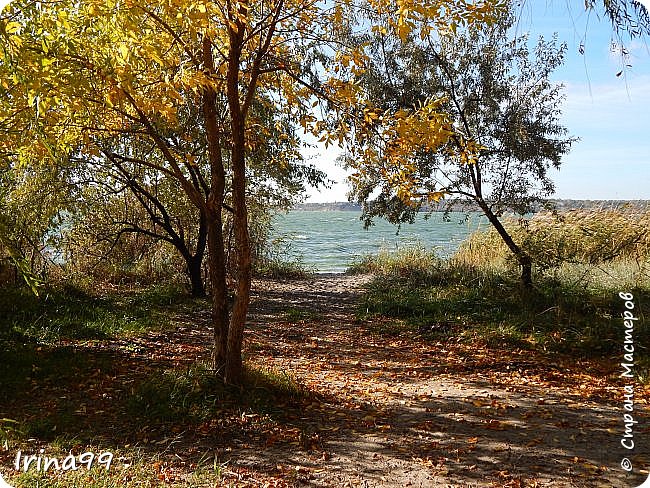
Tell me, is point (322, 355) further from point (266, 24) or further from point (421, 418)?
point (266, 24)

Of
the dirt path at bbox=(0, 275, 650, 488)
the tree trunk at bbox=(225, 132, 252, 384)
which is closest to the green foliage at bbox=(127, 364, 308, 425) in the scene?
the dirt path at bbox=(0, 275, 650, 488)

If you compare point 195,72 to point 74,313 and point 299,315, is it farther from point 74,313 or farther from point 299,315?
point 299,315

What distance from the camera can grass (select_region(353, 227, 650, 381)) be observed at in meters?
6.61

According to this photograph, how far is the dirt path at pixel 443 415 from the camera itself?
3.45 m

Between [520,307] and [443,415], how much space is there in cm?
411

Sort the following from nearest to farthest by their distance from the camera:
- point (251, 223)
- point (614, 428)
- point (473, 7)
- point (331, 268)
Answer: point (473, 7), point (614, 428), point (251, 223), point (331, 268)

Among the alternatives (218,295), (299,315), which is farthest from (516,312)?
(218,295)

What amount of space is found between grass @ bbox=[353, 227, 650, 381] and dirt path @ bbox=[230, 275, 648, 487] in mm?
475

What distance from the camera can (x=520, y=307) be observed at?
807 cm

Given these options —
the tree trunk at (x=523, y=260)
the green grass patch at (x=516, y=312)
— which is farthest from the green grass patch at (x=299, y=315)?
the tree trunk at (x=523, y=260)

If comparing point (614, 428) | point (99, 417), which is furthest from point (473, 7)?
point (99, 417)

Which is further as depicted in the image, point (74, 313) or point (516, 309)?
point (516, 309)

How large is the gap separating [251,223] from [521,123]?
599cm

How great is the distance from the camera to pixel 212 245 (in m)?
4.93
